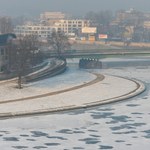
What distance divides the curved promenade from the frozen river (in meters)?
1.63

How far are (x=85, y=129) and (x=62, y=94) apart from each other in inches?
495

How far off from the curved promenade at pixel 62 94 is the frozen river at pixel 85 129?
1630mm

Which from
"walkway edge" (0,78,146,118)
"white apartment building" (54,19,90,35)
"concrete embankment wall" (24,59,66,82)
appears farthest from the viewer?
"white apartment building" (54,19,90,35)

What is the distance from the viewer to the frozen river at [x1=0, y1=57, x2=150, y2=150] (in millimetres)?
28422

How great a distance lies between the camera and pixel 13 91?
149 ft

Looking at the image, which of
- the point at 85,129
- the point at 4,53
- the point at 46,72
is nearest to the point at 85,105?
the point at 85,129

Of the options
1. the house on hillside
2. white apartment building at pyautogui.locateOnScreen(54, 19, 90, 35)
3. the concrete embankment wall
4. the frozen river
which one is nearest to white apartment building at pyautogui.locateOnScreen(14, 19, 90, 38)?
white apartment building at pyautogui.locateOnScreen(54, 19, 90, 35)

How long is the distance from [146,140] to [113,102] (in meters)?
12.8

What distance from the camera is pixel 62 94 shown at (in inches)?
1753

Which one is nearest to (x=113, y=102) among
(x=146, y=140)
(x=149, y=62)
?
(x=146, y=140)

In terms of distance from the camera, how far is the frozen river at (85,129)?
28.4 m

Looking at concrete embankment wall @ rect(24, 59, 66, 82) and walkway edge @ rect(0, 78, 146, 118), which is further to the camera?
concrete embankment wall @ rect(24, 59, 66, 82)

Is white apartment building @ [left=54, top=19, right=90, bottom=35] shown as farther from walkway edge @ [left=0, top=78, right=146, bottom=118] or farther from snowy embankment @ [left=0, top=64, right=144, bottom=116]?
walkway edge @ [left=0, top=78, right=146, bottom=118]

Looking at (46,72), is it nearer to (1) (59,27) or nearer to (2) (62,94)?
(2) (62,94)
